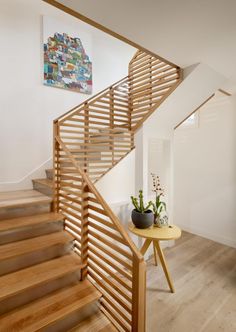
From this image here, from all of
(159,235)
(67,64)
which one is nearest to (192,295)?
(159,235)

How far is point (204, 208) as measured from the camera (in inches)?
161

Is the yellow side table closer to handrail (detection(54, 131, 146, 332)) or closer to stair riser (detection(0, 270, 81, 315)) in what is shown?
handrail (detection(54, 131, 146, 332))

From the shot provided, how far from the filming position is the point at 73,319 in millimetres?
1591

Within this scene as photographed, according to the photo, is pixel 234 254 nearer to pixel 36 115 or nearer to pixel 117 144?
pixel 117 144

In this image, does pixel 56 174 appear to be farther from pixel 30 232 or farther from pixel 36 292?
pixel 36 292

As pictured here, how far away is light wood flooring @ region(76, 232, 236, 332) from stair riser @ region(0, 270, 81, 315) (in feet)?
1.19

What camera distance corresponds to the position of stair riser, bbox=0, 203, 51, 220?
2.16 metres

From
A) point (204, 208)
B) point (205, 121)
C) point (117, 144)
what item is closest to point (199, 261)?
point (204, 208)

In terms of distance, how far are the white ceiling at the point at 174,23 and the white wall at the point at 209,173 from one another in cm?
160

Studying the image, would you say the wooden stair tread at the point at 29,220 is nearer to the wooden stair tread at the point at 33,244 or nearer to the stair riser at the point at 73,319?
the wooden stair tread at the point at 33,244

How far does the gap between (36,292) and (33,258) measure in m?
0.31

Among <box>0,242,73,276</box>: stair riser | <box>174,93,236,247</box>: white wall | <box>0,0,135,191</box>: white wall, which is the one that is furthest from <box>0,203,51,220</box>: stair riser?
<box>174,93,236,247</box>: white wall

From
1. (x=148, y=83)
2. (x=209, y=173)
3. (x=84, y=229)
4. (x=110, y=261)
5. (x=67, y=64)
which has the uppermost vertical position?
(x=67, y=64)

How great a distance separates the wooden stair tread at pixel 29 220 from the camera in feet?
6.46
